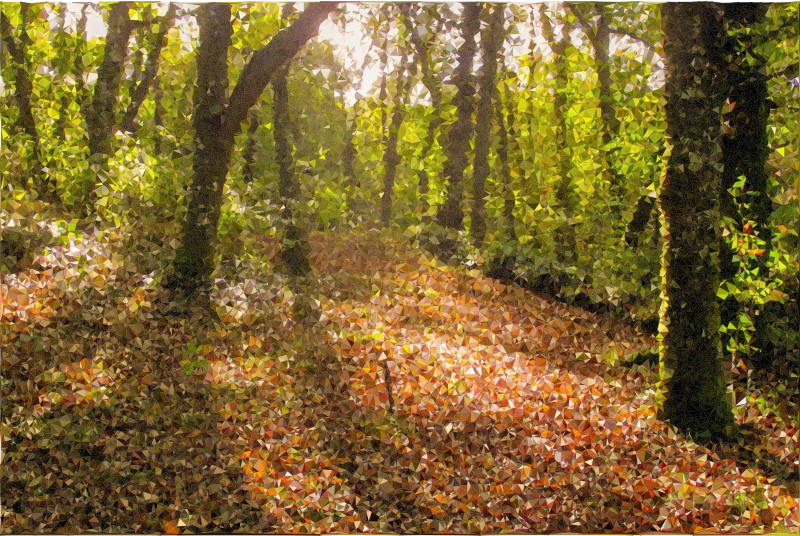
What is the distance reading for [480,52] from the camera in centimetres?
236

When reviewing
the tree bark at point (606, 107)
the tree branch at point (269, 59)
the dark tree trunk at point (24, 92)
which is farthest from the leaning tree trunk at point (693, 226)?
the dark tree trunk at point (24, 92)

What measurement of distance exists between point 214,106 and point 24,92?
823mm

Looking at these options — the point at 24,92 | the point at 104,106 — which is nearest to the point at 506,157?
the point at 104,106

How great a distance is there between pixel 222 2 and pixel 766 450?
3.22 metres

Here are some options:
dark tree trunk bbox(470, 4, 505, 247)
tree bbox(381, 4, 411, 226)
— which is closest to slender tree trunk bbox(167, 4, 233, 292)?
tree bbox(381, 4, 411, 226)

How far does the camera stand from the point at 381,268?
7.80ft

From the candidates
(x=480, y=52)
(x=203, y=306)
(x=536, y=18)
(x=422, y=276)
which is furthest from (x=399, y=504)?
(x=536, y=18)

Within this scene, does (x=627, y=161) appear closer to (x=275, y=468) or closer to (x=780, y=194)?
(x=780, y=194)

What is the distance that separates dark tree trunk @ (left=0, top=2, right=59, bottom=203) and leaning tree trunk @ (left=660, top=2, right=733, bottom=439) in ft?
9.49

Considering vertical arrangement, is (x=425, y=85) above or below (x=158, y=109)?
above

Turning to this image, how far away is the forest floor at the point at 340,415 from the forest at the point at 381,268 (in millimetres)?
11

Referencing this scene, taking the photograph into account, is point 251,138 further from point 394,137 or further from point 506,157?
point 506,157

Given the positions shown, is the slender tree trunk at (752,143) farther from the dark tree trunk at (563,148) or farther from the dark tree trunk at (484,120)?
the dark tree trunk at (484,120)

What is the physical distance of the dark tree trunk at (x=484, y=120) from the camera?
2.36 m
